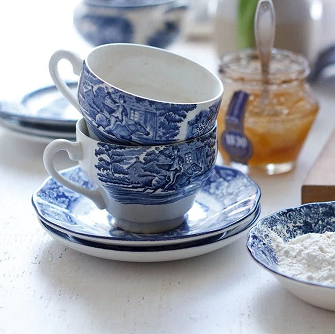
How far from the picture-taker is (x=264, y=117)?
90cm

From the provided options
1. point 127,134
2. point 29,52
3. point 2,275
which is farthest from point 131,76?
point 29,52

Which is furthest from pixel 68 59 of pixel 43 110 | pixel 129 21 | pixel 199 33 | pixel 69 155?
pixel 199 33

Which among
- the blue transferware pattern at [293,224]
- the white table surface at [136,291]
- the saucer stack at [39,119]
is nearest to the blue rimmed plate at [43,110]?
the saucer stack at [39,119]

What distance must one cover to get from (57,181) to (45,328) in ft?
0.59

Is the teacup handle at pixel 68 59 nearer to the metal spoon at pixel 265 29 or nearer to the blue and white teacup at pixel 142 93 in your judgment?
the blue and white teacup at pixel 142 93

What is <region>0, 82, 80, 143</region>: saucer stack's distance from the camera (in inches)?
38.6

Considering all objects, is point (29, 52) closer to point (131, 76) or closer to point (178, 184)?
point (131, 76)

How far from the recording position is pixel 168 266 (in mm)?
702

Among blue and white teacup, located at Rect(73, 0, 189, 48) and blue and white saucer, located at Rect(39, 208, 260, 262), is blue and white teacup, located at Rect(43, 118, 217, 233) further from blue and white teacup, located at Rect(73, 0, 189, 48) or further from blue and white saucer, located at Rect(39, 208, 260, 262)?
blue and white teacup, located at Rect(73, 0, 189, 48)

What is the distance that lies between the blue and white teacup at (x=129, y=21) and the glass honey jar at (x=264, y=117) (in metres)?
0.40

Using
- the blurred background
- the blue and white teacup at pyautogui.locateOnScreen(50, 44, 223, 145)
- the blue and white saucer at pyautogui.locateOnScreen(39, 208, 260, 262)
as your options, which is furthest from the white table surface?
the blurred background

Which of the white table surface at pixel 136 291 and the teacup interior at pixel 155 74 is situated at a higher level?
the teacup interior at pixel 155 74

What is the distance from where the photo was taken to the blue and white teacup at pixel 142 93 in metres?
0.68

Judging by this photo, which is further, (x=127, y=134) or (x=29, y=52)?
(x=29, y=52)
